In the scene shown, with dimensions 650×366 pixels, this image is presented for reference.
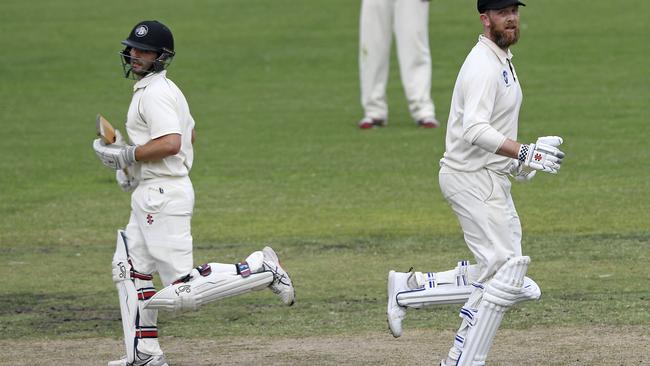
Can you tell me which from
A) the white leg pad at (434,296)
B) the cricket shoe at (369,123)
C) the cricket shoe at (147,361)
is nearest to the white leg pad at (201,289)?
the cricket shoe at (147,361)

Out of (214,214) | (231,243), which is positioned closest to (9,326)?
(231,243)

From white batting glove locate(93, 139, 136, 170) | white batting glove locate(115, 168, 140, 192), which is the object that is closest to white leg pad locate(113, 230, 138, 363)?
white batting glove locate(115, 168, 140, 192)

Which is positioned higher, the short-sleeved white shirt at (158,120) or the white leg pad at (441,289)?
the short-sleeved white shirt at (158,120)

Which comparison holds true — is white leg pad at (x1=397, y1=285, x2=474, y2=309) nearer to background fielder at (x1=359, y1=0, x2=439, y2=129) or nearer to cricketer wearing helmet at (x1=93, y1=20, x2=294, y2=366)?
cricketer wearing helmet at (x1=93, y1=20, x2=294, y2=366)

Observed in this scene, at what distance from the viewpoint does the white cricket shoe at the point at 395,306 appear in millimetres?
7852

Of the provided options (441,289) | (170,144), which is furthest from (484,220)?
(170,144)

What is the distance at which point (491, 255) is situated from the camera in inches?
291

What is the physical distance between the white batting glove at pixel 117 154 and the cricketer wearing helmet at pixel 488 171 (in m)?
1.82

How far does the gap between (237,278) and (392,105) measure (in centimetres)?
1145

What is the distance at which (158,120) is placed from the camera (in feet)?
25.8

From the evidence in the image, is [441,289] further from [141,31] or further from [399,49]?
[399,49]

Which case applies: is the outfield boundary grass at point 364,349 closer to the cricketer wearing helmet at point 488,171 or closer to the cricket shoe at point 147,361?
the cricket shoe at point 147,361

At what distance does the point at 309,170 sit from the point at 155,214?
23.8 feet

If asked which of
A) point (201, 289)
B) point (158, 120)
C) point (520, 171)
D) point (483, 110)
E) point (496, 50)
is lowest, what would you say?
point (201, 289)
